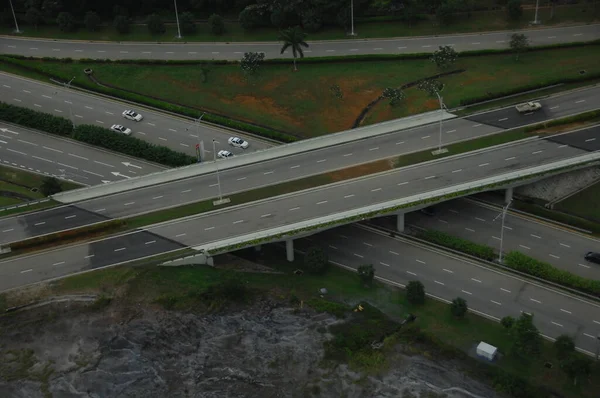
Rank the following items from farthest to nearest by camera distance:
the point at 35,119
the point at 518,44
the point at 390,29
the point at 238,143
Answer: the point at 390,29
the point at 518,44
the point at 35,119
the point at 238,143

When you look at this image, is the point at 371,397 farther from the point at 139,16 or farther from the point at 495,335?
the point at 139,16

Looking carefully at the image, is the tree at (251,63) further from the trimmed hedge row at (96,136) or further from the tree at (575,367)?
the tree at (575,367)

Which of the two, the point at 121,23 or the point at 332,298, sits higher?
the point at 121,23

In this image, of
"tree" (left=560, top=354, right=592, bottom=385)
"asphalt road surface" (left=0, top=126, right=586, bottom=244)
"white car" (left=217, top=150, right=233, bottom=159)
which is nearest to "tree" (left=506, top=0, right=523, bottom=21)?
"asphalt road surface" (left=0, top=126, right=586, bottom=244)

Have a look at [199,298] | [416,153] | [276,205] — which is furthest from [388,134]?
[199,298]

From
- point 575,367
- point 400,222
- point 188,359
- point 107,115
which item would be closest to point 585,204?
point 400,222

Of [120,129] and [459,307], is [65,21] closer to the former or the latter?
[120,129]
